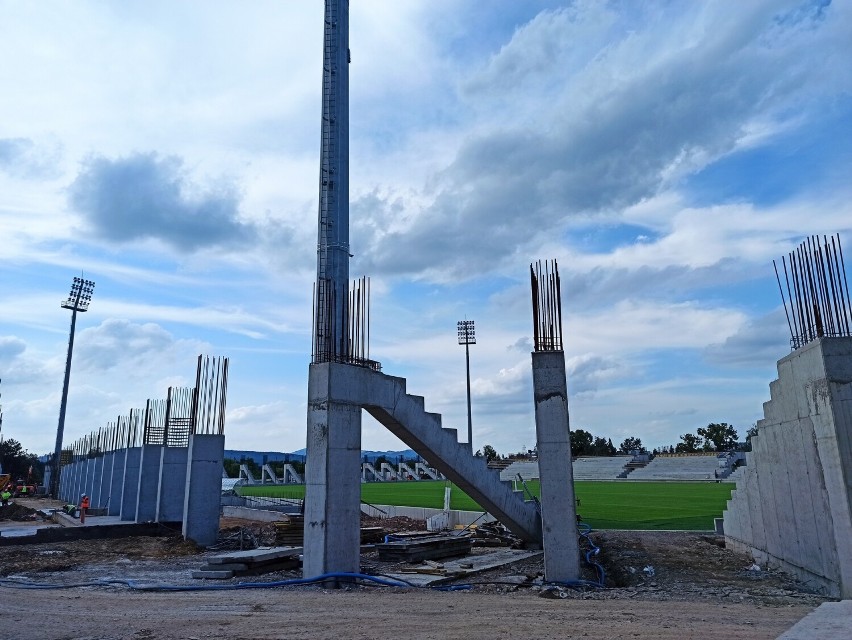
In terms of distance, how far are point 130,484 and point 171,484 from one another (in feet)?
17.8

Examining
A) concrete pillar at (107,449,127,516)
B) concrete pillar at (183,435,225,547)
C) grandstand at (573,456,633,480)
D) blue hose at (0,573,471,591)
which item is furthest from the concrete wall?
grandstand at (573,456,633,480)

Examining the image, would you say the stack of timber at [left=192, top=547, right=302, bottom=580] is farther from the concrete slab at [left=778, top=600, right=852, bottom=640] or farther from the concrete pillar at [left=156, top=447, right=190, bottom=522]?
the concrete pillar at [left=156, top=447, right=190, bottom=522]

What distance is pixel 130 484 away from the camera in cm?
2664

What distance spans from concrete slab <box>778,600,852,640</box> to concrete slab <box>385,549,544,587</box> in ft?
21.4

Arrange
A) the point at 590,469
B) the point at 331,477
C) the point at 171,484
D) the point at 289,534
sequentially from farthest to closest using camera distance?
1. the point at 590,469
2. the point at 171,484
3. the point at 289,534
4. the point at 331,477

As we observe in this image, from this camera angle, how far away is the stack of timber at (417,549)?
1418cm

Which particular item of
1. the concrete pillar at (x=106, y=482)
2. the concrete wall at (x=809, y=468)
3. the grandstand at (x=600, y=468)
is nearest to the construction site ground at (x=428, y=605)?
the concrete wall at (x=809, y=468)

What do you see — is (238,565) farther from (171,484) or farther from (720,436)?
(720,436)

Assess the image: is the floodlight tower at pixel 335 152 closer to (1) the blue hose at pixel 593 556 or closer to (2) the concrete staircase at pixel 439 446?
(2) the concrete staircase at pixel 439 446

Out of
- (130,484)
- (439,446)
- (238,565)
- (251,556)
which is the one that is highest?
(439,446)

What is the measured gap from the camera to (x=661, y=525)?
22.8 m

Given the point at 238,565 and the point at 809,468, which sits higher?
the point at 809,468

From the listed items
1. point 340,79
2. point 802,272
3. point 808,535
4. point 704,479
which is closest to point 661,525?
point 808,535

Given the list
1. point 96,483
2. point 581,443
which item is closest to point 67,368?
point 96,483
